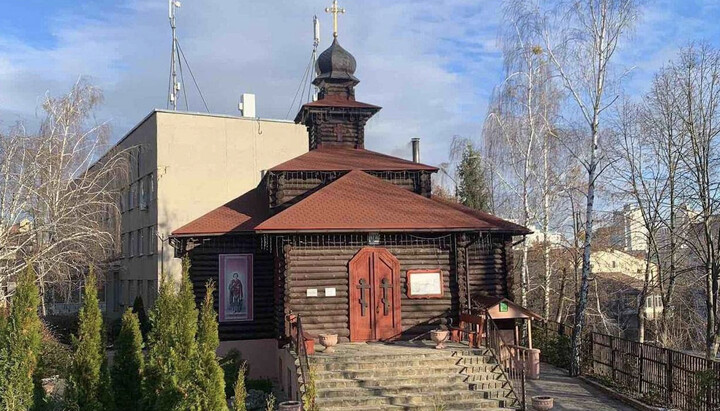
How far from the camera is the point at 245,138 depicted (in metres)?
34.4

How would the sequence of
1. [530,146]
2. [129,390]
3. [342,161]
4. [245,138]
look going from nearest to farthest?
[129,390] → [342,161] → [530,146] → [245,138]

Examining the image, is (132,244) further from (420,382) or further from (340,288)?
(420,382)

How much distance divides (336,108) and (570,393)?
38.5 ft

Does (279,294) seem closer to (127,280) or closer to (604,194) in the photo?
(604,194)

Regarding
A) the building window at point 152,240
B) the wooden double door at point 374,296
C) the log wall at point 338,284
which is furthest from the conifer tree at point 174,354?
the building window at point 152,240

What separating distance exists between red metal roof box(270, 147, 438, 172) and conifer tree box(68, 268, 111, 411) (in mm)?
7744

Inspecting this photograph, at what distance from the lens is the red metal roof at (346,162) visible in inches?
738

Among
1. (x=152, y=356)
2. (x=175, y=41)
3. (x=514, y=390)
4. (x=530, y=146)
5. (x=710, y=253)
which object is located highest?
(x=175, y=41)

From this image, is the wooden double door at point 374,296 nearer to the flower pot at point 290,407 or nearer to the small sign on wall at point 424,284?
the small sign on wall at point 424,284

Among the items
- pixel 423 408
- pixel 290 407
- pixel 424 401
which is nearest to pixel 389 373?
pixel 424 401

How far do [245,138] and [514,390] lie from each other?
24.4 meters

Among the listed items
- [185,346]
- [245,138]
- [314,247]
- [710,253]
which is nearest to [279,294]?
[314,247]

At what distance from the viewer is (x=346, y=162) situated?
1952 cm

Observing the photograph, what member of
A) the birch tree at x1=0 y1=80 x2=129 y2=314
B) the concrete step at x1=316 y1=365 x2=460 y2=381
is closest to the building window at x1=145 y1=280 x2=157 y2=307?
the birch tree at x1=0 y1=80 x2=129 y2=314
